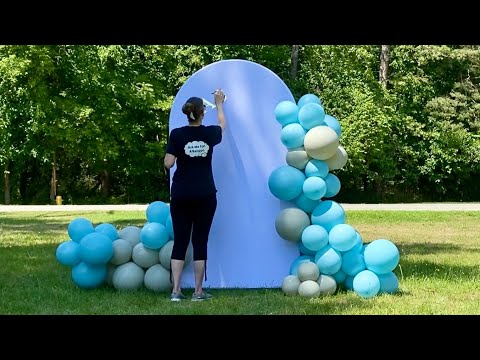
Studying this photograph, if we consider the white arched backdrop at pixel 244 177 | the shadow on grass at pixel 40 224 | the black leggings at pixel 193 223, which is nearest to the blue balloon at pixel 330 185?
the white arched backdrop at pixel 244 177

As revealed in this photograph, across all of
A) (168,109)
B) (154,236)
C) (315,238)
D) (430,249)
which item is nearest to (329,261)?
(315,238)

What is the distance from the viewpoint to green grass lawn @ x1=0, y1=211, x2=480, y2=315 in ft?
18.8

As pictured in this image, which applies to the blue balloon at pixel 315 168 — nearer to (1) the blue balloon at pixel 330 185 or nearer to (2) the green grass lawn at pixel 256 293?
(1) the blue balloon at pixel 330 185

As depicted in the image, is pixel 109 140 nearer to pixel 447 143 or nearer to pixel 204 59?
pixel 204 59

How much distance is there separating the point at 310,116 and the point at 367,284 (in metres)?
1.57

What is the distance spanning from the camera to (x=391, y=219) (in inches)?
589

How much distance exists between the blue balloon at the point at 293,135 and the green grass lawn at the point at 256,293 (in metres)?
1.35

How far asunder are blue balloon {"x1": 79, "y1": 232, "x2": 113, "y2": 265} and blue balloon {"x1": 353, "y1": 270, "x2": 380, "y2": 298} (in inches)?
87.4

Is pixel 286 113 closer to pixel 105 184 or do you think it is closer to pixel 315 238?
pixel 315 238

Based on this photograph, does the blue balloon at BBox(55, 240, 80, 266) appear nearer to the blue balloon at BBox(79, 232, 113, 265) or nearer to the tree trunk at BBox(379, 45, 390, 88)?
the blue balloon at BBox(79, 232, 113, 265)

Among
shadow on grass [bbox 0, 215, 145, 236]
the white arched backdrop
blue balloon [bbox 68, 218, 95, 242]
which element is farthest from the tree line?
the white arched backdrop

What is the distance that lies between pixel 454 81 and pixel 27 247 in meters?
19.2

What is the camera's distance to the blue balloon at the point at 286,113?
6.61 m
